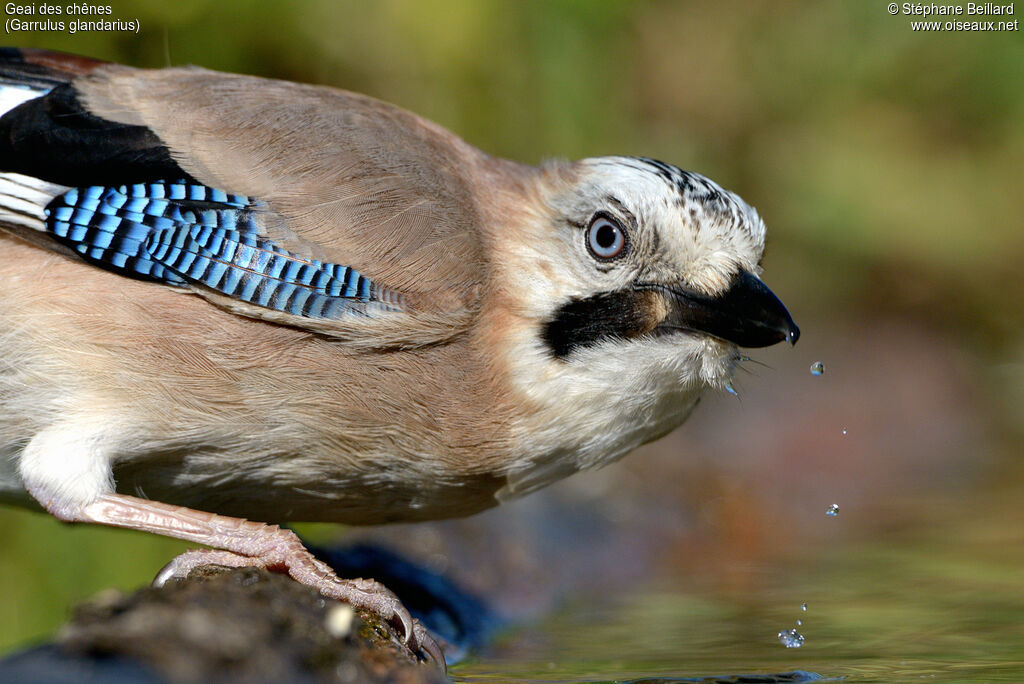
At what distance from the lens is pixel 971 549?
5219mm

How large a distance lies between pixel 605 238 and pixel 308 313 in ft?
3.00

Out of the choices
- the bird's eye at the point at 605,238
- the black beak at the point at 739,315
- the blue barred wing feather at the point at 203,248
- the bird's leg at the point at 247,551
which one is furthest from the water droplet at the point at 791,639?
the blue barred wing feather at the point at 203,248

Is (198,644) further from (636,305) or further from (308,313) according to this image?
(636,305)

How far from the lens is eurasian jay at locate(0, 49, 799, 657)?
3.46 metres

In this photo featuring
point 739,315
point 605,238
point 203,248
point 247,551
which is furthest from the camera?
point 605,238

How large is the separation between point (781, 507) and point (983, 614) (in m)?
2.10

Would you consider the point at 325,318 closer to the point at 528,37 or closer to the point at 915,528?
the point at 915,528

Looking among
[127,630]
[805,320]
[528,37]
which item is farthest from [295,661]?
[805,320]

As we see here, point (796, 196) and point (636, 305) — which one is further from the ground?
point (636, 305)

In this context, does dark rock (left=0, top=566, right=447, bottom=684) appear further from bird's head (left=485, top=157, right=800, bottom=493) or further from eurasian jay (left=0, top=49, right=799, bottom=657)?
bird's head (left=485, top=157, right=800, bottom=493)

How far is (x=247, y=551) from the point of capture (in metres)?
3.22

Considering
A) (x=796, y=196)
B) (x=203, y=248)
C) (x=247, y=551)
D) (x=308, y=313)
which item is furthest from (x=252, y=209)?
(x=796, y=196)

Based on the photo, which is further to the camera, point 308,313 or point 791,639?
point 791,639

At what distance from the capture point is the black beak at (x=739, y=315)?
11.2 feet
